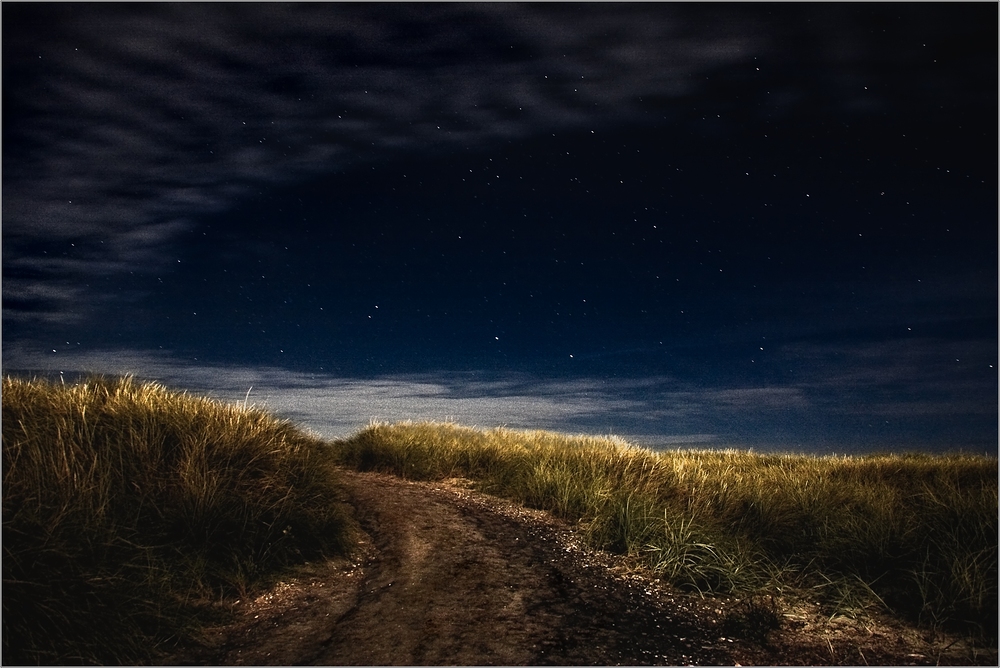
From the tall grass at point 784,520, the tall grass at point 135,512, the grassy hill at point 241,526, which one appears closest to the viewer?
the tall grass at point 135,512

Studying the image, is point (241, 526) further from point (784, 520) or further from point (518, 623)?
point (784, 520)

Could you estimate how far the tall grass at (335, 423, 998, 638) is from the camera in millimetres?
5254

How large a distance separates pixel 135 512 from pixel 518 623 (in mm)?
→ 3602

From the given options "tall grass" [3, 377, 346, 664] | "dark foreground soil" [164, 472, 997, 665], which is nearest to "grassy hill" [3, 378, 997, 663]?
"tall grass" [3, 377, 346, 664]

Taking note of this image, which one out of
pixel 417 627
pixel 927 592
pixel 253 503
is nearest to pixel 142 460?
pixel 253 503

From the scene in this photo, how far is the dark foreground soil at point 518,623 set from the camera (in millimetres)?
4270

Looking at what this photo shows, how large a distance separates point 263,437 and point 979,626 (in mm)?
7400

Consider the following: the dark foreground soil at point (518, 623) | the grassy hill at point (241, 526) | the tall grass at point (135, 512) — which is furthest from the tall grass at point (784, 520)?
the tall grass at point (135, 512)

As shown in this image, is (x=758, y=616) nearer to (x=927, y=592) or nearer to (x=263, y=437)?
(x=927, y=592)

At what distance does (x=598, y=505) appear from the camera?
8.05m

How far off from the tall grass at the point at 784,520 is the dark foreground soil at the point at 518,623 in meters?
0.33

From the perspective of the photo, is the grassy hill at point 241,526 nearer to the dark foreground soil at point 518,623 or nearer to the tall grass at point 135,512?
the tall grass at point 135,512

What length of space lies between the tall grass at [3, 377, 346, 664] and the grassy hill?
2 cm

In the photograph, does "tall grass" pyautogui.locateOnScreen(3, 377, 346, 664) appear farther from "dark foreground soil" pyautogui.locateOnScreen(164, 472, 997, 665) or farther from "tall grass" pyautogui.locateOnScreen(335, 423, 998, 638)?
"tall grass" pyautogui.locateOnScreen(335, 423, 998, 638)
